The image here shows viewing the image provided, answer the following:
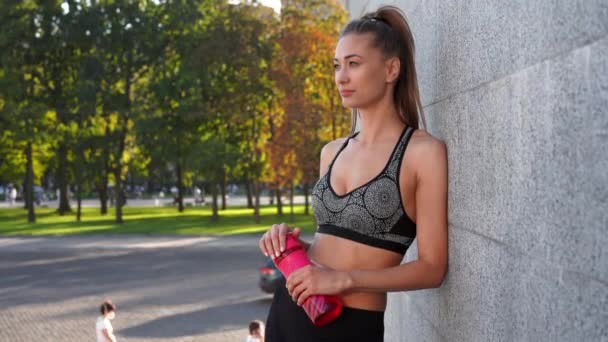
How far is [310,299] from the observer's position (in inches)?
99.6

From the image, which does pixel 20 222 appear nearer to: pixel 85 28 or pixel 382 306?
pixel 85 28

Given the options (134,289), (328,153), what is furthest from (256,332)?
(134,289)

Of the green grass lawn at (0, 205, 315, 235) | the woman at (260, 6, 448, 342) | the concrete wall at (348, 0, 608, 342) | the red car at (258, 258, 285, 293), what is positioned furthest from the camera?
the green grass lawn at (0, 205, 315, 235)

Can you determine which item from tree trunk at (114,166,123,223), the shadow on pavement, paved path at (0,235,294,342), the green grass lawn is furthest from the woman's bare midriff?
tree trunk at (114,166,123,223)

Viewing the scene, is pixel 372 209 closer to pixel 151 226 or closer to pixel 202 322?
pixel 202 322

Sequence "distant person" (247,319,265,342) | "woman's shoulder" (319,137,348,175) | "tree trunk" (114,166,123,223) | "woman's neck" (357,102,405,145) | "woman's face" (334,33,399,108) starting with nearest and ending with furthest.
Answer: "woman's face" (334,33,399,108)
"woman's neck" (357,102,405,145)
"woman's shoulder" (319,137,348,175)
"distant person" (247,319,265,342)
"tree trunk" (114,166,123,223)

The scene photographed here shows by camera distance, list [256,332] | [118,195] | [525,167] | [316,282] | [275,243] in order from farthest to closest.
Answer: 1. [118,195]
2. [256,332]
3. [275,243]
4. [316,282]
5. [525,167]

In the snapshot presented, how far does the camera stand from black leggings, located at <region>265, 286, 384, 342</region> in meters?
2.66

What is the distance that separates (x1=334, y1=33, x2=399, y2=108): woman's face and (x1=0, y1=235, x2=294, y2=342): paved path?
10.7 meters

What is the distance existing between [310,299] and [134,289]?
1664cm

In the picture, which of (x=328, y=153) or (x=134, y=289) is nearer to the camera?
(x=328, y=153)

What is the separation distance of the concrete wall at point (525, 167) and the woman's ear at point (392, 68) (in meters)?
0.20

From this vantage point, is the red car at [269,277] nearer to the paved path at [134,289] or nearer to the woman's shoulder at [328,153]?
the paved path at [134,289]

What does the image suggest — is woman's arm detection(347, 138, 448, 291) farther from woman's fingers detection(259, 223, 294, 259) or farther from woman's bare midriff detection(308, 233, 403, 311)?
woman's fingers detection(259, 223, 294, 259)
